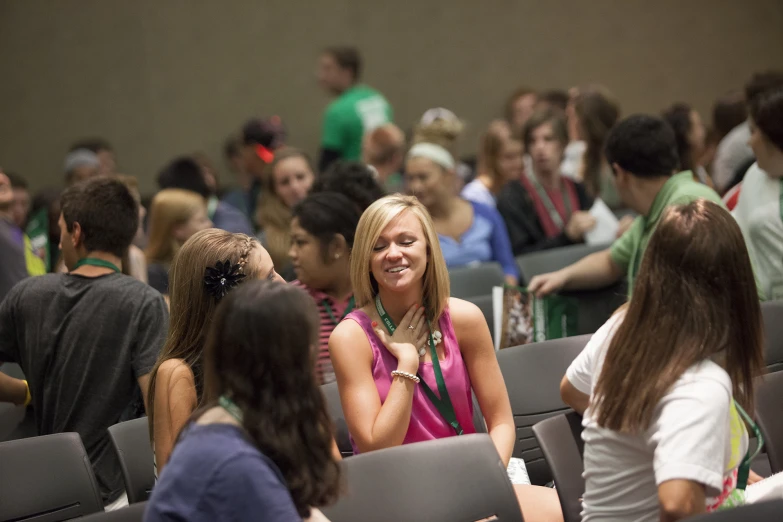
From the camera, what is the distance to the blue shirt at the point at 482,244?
491cm

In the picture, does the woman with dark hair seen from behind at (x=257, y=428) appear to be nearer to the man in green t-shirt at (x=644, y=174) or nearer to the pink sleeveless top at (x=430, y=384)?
the pink sleeveless top at (x=430, y=384)

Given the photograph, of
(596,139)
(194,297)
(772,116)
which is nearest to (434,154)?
(596,139)

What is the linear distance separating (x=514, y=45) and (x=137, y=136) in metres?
3.86

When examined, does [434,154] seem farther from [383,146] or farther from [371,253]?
[371,253]

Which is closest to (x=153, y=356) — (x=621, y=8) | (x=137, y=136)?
(x=137, y=136)

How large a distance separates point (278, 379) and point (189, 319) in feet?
2.31

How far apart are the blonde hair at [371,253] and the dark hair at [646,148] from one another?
1.20 meters

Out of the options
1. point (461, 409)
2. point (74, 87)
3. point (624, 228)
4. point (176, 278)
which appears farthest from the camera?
point (74, 87)

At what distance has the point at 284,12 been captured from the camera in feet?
29.7

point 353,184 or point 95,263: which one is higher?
point 353,184

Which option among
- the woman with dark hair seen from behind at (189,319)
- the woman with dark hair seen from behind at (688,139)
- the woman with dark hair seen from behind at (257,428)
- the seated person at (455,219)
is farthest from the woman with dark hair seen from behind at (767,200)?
the woman with dark hair seen from behind at (257,428)

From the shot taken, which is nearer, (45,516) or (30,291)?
(45,516)

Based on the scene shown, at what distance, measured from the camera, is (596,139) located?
19.3 ft

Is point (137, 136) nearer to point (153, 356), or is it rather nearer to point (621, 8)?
point (621, 8)
